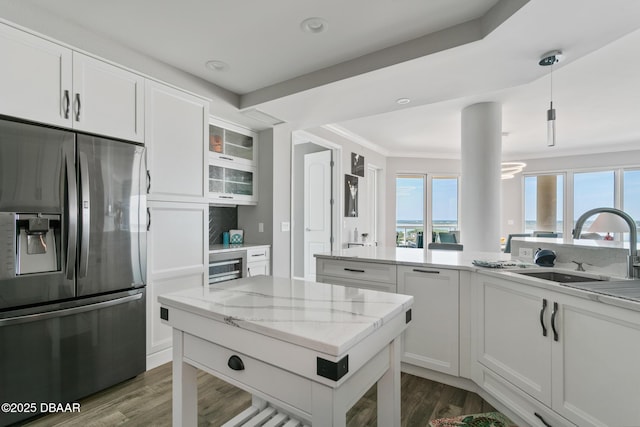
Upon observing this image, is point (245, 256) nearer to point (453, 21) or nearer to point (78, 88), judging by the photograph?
point (78, 88)

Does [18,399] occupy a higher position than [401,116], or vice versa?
[401,116]

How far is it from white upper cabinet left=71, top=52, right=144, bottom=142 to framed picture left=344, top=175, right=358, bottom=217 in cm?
362

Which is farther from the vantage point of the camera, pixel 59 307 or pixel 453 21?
pixel 453 21

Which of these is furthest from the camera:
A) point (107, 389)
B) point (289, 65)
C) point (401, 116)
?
point (401, 116)

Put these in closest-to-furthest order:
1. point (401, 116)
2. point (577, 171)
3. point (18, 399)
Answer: point (18, 399)
point (401, 116)
point (577, 171)

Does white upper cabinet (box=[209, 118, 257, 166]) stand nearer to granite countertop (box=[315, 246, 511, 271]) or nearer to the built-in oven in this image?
the built-in oven

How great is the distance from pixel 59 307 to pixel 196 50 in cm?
205

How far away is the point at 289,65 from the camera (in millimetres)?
2666

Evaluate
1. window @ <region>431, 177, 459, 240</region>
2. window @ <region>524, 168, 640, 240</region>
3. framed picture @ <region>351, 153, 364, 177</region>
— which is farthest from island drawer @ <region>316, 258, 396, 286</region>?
window @ <region>524, 168, 640, 240</region>

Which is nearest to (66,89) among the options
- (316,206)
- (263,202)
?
(263,202)

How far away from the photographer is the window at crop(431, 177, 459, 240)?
7.51 metres

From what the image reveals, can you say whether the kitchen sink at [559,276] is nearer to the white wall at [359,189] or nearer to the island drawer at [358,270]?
the island drawer at [358,270]

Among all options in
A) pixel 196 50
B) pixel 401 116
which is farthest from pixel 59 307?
pixel 401 116

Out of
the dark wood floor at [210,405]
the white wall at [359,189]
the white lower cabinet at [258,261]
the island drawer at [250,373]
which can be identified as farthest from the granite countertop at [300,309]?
the white wall at [359,189]
